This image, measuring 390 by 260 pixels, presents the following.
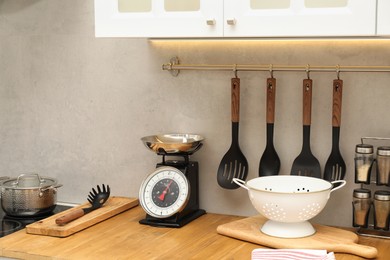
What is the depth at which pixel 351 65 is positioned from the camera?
2.48 m

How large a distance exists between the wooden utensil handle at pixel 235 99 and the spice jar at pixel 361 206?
0.50m

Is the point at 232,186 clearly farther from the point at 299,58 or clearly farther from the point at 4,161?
the point at 4,161

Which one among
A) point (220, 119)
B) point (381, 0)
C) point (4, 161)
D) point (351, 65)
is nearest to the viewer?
point (381, 0)

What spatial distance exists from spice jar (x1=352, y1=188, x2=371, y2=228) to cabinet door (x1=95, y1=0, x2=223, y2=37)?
70 centimetres

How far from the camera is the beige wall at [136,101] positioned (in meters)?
2.53

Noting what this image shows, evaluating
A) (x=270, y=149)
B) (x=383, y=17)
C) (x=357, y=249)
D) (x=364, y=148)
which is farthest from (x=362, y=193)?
(x=383, y=17)

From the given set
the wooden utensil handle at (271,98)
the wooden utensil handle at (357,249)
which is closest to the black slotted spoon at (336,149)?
the wooden utensil handle at (271,98)

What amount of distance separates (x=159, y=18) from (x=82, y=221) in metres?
0.76

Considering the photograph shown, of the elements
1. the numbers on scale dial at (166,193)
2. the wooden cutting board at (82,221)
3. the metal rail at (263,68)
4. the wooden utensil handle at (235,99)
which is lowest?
the wooden cutting board at (82,221)

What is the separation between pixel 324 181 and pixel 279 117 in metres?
0.32

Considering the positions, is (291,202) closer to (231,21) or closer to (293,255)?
(293,255)

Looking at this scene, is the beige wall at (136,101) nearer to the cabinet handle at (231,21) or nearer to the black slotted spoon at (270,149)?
the black slotted spoon at (270,149)

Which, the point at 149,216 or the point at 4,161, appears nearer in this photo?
the point at 149,216

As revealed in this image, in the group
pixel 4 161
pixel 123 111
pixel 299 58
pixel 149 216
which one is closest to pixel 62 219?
pixel 149 216
